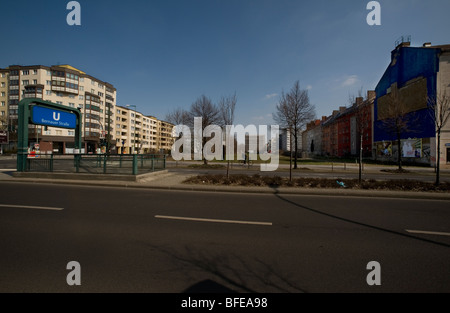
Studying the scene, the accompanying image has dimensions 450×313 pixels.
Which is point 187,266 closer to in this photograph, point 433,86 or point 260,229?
point 260,229

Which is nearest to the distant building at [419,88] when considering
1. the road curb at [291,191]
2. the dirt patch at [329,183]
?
the dirt patch at [329,183]

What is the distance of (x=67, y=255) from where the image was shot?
3238mm

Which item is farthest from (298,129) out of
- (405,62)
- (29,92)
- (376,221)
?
(29,92)

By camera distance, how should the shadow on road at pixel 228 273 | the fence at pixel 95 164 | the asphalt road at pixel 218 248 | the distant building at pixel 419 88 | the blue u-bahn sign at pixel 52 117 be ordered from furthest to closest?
the distant building at pixel 419 88
the blue u-bahn sign at pixel 52 117
the fence at pixel 95 164
the asphalt road at pixel 218 248
the shadow on road at pixel 228 273

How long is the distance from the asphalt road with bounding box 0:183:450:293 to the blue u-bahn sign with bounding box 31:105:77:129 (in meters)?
8.85

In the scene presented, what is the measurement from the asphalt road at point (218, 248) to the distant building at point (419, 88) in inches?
1123

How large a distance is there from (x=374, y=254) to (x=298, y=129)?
64.2 ft

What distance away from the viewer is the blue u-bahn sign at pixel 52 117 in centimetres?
1268

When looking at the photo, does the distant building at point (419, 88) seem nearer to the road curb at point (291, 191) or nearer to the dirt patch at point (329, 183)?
the dirt patch at point (329, 183)

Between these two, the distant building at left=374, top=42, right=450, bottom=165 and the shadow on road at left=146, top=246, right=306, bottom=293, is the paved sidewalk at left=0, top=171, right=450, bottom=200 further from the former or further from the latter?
the distant building at left=374, top=42, right=450, bottom=165

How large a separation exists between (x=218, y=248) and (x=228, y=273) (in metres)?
0.80

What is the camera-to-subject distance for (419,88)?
28484 millimetres

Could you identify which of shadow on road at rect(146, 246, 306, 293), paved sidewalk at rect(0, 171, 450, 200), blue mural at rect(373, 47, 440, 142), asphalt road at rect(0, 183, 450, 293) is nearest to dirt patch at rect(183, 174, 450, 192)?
paved sidewalk at rect(0, 171, 450, 200)

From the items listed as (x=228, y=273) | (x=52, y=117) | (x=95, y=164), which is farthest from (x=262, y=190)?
(x=52, y=117)
